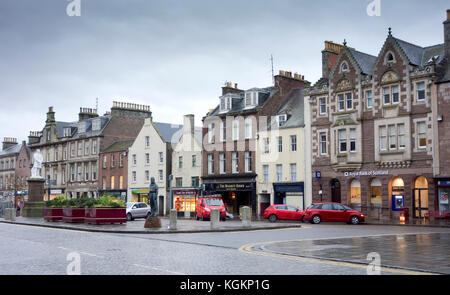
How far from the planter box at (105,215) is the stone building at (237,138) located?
21.3 m

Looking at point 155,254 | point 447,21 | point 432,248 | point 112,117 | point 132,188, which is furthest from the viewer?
point 112,117

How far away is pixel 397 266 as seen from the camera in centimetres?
1302

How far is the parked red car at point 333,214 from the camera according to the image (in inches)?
1459

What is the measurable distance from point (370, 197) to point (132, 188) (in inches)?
1296

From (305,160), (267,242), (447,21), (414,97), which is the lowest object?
(267,242)

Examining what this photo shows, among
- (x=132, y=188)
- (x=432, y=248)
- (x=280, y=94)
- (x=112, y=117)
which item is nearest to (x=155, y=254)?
(x=432, y=248)

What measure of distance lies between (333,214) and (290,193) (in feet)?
42.1

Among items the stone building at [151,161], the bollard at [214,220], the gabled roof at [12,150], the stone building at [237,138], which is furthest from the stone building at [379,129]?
the gabled roof at [12,150]

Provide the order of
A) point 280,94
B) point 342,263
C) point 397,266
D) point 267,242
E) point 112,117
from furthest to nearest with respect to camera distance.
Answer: point 112,117 < point 280,94 < point 267,242 < point 342,263 < point 397,266

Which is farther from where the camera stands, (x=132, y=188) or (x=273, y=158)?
(x=132, y=188)

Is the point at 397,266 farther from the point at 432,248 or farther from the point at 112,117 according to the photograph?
the point at 112,117

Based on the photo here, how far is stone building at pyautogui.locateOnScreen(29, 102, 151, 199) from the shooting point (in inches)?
2889

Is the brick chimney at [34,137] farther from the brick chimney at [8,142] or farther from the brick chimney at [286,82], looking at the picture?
the brick chimney at [286,82]

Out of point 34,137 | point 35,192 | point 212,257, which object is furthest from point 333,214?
point 34,137
